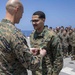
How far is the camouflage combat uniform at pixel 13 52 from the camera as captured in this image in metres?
2.75

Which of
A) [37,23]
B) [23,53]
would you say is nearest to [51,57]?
[37,23]

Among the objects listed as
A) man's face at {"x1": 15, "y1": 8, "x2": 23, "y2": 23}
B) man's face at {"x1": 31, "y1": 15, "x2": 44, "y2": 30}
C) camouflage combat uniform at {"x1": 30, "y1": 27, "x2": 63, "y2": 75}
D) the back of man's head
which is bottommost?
camouflage combat uniform at {"x1": 30, "y1": 27, "x2": 63, "y2": 75}

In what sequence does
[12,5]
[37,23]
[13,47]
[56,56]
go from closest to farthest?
1. [13,47]
2. [12,5]
3. [56,56]
4. [37,23]

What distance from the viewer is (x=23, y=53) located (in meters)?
2.79

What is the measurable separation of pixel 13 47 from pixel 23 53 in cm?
12

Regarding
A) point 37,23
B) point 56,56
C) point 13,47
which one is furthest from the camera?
point 37,23

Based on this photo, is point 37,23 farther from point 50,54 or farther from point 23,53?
point 23,53

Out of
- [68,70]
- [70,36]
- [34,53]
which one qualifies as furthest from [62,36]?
[34,53]

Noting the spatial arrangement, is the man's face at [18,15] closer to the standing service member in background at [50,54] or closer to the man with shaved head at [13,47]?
the man with shaved head at [13,47]

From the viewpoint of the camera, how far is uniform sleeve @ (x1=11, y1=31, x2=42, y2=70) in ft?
9.01

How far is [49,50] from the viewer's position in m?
4.15

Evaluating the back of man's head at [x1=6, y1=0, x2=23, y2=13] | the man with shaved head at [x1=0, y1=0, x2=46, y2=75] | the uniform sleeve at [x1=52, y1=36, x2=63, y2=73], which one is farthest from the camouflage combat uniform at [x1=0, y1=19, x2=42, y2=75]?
the uniform sleeve at [x1=52, y1=36, x2=63, y2=73]

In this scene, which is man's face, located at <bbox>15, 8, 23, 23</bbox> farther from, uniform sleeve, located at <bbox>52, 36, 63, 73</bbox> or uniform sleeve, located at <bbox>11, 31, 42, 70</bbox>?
uniform sleeve, located at <bbox>52, 36, 63, 73</bbox>


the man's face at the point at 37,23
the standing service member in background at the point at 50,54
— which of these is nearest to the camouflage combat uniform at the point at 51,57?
the standing service member in background at the point at 50,54
